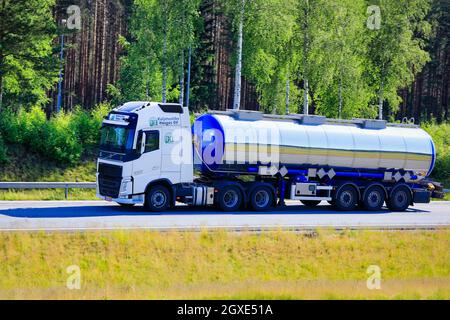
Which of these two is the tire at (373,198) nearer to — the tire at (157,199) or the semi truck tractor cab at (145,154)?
the semi truck tractor cab at (145,154)

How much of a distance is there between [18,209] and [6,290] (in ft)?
24.1

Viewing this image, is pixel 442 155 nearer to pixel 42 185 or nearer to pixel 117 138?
pixel 117 138

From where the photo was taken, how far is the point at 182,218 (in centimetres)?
2219

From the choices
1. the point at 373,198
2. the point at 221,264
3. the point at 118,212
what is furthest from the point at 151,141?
the point at 373,198

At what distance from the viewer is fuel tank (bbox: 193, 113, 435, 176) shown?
24.4 m

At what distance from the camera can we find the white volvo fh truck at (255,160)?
2303 cm

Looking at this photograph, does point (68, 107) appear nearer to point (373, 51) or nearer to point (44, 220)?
point (373, 51)

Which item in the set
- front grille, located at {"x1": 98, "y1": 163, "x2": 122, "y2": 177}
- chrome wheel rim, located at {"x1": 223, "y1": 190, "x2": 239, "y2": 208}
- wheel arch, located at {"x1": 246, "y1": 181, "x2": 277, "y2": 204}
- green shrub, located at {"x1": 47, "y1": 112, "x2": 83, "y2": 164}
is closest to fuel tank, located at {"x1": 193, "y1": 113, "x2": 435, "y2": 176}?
wheel arch, located at {"x1": 246, "y1": 181, "x2": 277, "y2": 204}

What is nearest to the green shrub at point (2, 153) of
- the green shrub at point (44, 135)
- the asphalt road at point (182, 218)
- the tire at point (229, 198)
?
the green shrub at point (44, 135)

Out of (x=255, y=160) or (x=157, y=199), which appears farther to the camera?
(x=255, y=160)

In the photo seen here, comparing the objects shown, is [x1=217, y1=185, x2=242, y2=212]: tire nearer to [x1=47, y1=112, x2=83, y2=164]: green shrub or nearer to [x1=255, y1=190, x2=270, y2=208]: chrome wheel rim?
[x1=255, y1=190, x2=270, y2=208]: chrome wheel rim

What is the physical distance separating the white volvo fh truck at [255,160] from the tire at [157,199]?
3cm

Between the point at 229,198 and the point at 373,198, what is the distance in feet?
19.1
